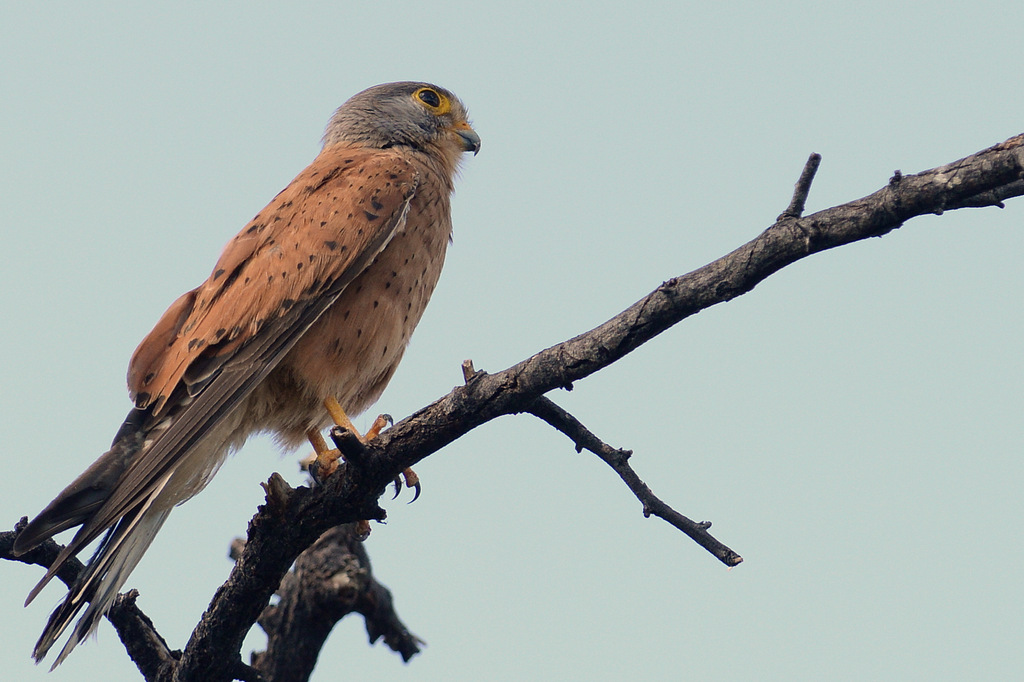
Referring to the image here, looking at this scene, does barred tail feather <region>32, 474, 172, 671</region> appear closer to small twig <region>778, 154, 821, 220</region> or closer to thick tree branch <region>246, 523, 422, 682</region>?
thick tree branch <region>246, 523, 422, 682</region>

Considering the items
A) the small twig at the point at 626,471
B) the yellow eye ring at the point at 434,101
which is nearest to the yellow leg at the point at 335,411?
the small twig at the point at 626,471

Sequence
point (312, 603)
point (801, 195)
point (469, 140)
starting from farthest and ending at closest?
point (469, 140) < point (312, 603) < point (801, 195)

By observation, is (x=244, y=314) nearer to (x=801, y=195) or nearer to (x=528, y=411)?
(x=528, y=411)

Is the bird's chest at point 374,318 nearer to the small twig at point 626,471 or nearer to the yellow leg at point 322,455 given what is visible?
the yellow leg at point 322,455

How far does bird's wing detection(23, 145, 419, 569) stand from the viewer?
339 cm

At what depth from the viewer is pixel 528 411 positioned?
326 centimetres

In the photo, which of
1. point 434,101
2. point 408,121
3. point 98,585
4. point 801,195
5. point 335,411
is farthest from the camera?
point 434,101

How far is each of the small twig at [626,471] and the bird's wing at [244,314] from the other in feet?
3.80

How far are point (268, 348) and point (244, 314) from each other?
19 cm

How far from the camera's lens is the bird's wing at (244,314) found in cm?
339

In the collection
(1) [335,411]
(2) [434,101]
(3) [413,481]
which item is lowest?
(3) [413,481]

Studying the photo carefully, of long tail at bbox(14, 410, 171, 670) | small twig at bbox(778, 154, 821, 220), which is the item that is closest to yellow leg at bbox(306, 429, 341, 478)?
long tail at bbox(14, 410, 171, 670)

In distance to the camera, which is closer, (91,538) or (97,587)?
(91,538)

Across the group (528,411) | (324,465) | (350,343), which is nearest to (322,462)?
(324,465)
